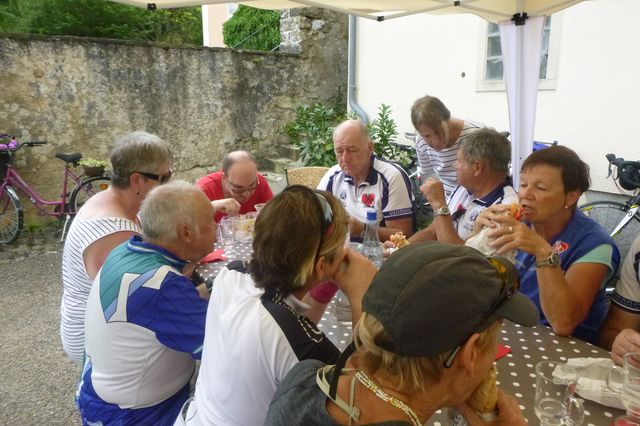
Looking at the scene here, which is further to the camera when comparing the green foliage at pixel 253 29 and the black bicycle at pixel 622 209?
the green foliage at pixel 253 29

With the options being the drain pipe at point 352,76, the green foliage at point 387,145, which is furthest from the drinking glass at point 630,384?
the drain pipe at point 352,76

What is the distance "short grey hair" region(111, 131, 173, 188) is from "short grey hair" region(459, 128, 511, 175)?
177cm

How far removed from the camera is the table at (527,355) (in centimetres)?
126

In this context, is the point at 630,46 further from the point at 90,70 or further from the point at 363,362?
the point at 90,70

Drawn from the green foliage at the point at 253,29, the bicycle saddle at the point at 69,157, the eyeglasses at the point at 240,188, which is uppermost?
the green foliage at the point at 253,29

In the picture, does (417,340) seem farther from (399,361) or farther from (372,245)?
(372,245)

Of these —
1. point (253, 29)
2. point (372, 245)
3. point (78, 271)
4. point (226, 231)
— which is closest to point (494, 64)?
point (372, 245)

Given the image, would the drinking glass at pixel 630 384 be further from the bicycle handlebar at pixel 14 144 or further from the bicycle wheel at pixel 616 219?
the bicycle handlebar at pixel 14 144

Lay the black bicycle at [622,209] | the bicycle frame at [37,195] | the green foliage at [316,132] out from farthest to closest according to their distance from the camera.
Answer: the green foliage at [316,132] → the bicycle frame at [37,195] → the black bicycle at [622,209]

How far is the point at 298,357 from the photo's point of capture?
3.78 ft

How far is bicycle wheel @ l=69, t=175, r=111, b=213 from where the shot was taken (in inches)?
236

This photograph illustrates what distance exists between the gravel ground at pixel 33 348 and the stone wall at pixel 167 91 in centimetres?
178

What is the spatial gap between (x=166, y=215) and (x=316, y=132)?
547 cm

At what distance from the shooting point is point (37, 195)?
615 cm
